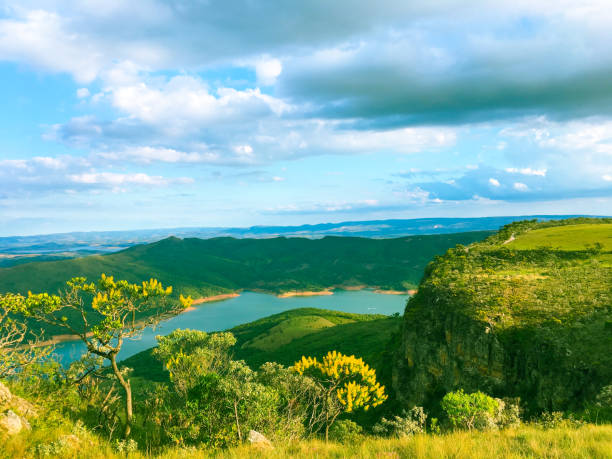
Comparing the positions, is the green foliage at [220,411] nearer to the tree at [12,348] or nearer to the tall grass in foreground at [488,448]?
the tall grass in foreground at [488,448]

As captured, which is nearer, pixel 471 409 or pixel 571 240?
pixel 471 409

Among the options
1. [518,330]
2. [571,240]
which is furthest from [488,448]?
[571,240]

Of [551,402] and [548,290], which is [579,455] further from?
[548,290]

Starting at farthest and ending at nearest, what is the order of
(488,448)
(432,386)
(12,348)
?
(432,386) → (12,348) → (488,448)

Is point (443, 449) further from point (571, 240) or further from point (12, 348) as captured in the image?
point (571, 240)

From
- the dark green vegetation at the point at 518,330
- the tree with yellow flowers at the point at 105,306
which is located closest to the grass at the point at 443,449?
the tree with yellow flowers at the point at 105,306

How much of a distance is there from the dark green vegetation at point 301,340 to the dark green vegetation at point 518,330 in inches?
836

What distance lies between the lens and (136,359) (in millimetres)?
118812

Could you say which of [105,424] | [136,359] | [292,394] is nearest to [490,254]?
[292,394]

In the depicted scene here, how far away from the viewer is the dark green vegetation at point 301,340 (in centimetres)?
8175

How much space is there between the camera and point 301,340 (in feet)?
346

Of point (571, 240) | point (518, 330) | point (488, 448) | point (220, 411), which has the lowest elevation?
point (518, 330)

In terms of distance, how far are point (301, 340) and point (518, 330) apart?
279 ft

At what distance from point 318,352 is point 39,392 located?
78915 millimetres
